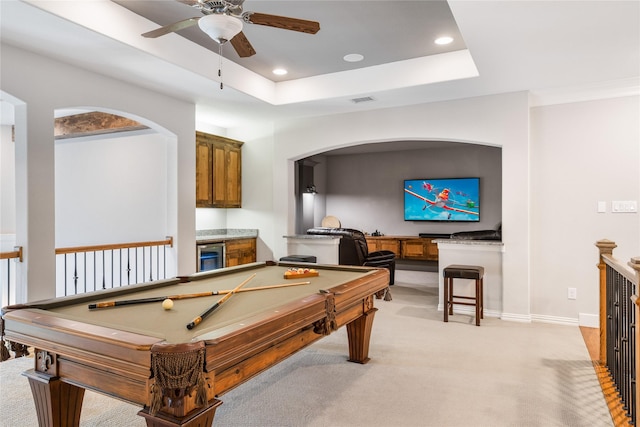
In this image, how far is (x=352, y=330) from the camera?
335 cm

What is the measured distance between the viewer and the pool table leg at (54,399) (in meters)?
1.95

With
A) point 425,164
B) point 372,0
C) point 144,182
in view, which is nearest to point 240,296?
point 372,0

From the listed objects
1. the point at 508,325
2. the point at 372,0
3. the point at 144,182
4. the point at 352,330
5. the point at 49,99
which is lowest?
the point at 508,325

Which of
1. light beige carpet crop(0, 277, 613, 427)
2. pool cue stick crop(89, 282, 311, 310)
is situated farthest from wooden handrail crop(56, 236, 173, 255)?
pool cue stick crop(89, 282, 311, 310)

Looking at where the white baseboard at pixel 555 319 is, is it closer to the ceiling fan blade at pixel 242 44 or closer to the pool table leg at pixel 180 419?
the ceiling fan blade at pixel 242 44

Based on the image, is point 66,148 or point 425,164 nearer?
point 66,148

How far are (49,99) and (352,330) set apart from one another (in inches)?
130

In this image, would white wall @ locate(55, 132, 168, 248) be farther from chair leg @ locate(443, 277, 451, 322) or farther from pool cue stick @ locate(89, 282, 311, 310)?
chair leg @ locate(443, 277, 451, 322)

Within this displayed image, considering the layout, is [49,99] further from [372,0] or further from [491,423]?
[491,423]

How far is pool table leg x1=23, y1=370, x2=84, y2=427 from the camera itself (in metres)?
1.95

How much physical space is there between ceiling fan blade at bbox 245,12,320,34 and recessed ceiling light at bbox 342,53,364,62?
186 centimetres

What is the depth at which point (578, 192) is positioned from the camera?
4.64 meters

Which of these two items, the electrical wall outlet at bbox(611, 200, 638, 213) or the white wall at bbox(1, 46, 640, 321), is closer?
the white wall at bbox(1, 46, 640, 321)

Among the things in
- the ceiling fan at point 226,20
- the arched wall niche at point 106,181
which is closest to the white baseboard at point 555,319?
the ceiling fan at point 226,20
